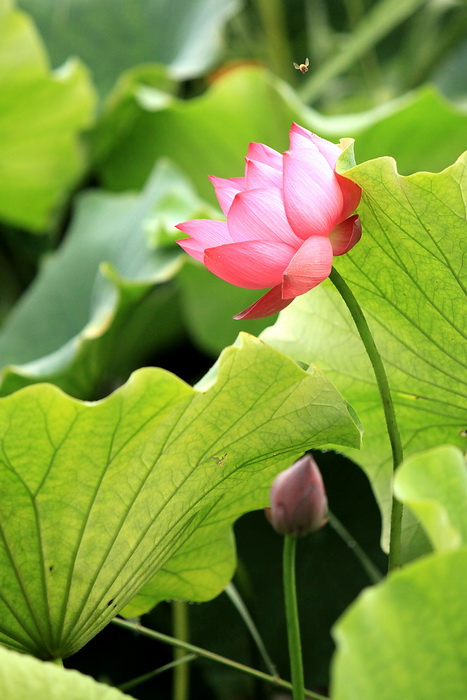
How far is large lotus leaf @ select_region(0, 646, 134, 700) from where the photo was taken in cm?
31

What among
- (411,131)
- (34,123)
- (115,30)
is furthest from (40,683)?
(115,30)

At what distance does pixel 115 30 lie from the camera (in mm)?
1559

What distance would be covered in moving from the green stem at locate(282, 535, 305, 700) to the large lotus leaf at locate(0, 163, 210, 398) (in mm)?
442

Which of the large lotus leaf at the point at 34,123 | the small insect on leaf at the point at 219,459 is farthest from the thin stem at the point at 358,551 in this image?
the large lotus leaf at the point at 34,123

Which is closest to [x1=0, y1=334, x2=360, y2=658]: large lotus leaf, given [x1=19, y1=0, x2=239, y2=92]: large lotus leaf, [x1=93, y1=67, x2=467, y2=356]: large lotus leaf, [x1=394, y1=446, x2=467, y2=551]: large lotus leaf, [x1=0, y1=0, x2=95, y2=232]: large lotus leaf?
[x1=394, y1=446, x2=467, y2=551]: large lotus leaf

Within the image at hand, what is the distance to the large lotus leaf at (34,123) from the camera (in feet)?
4.18

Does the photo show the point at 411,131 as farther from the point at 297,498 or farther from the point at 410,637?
the point at 410,637

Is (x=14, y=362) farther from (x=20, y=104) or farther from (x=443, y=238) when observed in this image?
(x=443, y=238)

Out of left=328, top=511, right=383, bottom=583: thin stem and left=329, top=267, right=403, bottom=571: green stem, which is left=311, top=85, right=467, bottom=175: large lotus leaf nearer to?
left=328, top=511, right=383, bottom=583: thin stem

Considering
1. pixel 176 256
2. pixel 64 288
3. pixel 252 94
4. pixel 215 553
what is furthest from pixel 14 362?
pixel 215 553

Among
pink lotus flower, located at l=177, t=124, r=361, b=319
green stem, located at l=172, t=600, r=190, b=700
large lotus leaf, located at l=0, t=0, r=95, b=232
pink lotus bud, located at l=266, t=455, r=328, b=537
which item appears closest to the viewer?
pink lotus flower, located at l=177, t=124, r=361, b=319

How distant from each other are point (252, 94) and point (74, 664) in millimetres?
756

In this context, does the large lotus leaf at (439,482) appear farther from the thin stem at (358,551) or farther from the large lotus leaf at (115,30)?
the large lotus leaf at (115,30)

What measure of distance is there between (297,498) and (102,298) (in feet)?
1.79
